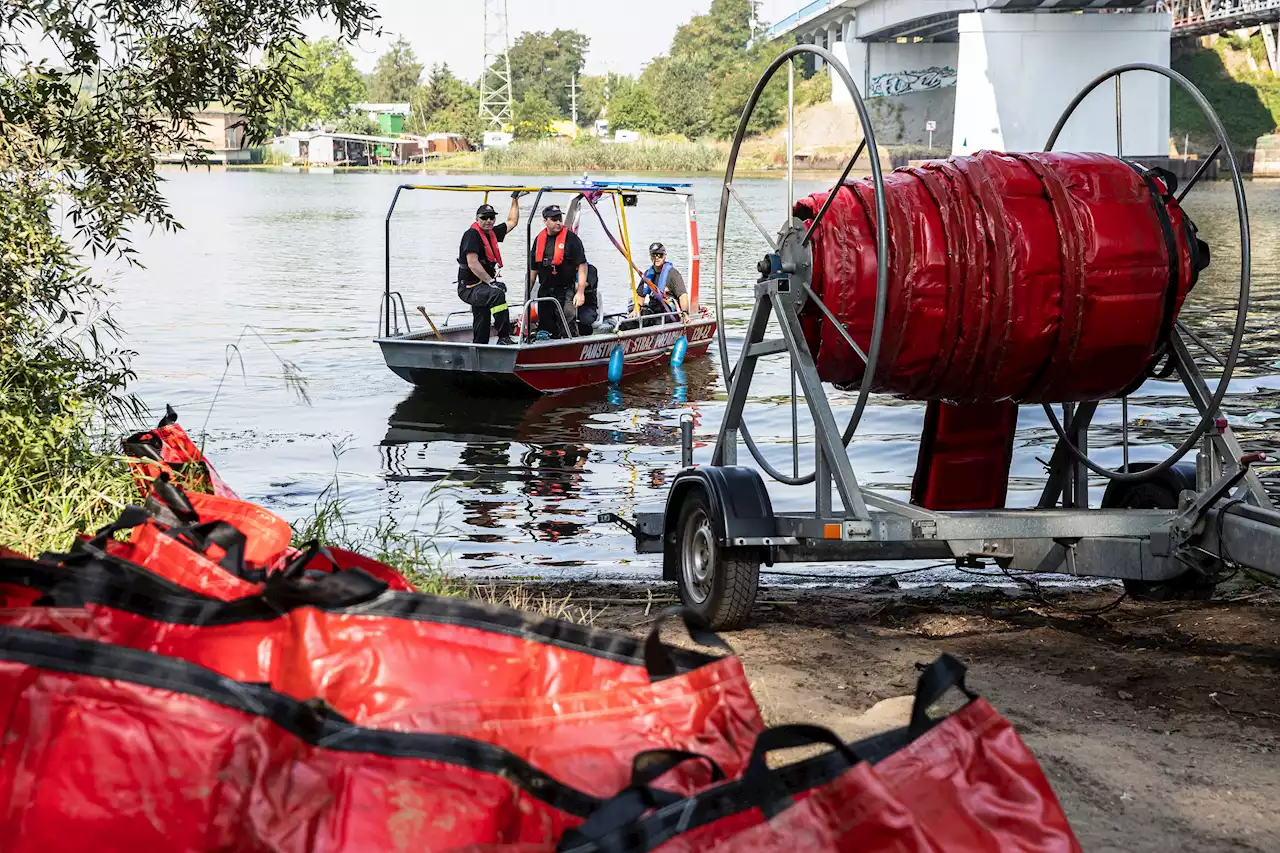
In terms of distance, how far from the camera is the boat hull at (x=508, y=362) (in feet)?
54.3

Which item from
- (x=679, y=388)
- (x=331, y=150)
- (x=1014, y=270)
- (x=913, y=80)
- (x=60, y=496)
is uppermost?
(x=913, y=80)

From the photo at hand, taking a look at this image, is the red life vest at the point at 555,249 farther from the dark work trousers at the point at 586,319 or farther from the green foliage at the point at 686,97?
the green foliage at the point at 686,97

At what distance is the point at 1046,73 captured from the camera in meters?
58.0

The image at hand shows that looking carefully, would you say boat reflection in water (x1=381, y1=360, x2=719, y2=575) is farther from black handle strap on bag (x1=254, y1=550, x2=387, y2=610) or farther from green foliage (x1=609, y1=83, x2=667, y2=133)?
green foliage (x1=609, y1=83, x2=667, y2=133)

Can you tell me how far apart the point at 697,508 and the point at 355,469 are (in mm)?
7958

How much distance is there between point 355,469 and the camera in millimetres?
14078

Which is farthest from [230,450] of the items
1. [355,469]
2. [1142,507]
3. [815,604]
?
[1142,507]

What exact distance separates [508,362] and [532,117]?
453 feet

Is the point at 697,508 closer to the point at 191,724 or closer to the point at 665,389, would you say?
the point at 191,724

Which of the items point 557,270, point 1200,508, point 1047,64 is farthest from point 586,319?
point 1047,64

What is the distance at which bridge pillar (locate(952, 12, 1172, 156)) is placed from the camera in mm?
57250

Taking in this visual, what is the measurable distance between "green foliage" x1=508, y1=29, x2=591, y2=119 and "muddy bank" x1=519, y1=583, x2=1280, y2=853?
577 ft

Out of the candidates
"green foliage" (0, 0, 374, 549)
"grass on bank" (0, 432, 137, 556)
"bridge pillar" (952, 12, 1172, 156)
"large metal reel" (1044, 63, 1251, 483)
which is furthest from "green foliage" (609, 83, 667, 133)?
"large metal reel" (1044, 63, 1251, 483)

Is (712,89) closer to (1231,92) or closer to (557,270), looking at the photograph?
(1231,92)
